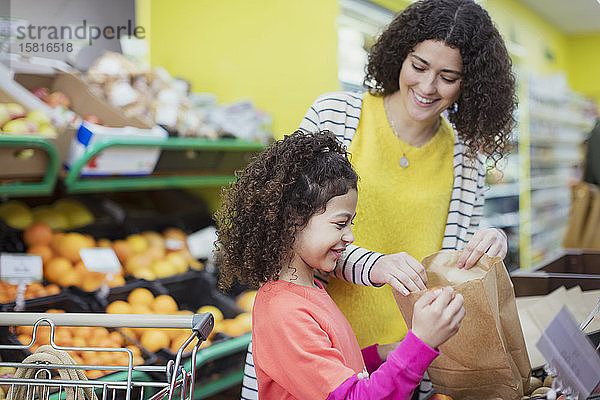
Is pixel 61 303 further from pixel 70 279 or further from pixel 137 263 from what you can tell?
pixel 137 263

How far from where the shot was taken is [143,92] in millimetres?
2971

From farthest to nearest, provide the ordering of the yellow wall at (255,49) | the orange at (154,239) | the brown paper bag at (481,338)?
the yellow wall at (255,49), the orange at (154,239), the brown paper bag at (481,338)

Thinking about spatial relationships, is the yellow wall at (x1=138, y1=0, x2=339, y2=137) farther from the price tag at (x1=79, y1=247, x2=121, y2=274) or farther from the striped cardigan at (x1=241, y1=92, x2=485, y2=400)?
the striped cardigan at (x1=241, y1=92, x2=485, y2=400)

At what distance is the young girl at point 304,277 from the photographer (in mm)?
991

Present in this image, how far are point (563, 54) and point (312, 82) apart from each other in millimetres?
7819

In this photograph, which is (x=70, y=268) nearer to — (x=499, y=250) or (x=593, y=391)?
(x=499, y=250)

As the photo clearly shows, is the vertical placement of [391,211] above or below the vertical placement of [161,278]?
above

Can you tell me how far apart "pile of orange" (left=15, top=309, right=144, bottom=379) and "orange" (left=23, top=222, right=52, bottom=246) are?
547 millimetres

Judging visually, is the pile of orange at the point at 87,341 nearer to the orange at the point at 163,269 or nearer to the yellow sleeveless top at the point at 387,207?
the orange at the point at 163,269

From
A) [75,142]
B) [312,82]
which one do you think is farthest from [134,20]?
[75,142]

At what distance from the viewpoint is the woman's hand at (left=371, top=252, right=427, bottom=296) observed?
1.18 meters

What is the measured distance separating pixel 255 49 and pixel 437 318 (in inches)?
110

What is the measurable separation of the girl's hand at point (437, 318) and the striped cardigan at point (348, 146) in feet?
1.07

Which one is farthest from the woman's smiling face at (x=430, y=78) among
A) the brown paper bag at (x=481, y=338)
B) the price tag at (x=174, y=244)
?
the price tag at (x=174, y=244)
